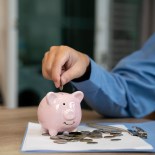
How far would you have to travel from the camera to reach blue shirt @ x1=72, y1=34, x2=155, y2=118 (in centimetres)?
83

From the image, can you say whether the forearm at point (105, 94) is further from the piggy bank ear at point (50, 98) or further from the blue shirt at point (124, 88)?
the piggy bank ear at point (50, 98)

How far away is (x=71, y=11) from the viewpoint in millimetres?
2746

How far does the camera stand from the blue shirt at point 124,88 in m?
0.83

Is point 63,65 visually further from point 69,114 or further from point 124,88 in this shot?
point 124,88

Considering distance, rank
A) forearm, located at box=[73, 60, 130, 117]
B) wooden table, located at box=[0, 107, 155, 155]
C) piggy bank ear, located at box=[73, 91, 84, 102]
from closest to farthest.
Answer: wooden table, located at box=[0, 107, 155, 155], piggy bank ear, located at box=[73, 91, 84, 102], forearm, located at box=[73, 60, 130, 117]

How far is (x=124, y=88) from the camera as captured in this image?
92cm

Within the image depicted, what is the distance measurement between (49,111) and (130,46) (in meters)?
2.39

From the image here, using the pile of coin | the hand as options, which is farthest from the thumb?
the pile of coin

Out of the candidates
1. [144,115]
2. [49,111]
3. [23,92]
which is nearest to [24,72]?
[23,92]

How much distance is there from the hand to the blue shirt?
2.3 inches

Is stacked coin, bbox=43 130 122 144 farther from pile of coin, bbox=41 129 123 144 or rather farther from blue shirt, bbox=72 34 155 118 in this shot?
blue shirt, bbox=72 34 155 118

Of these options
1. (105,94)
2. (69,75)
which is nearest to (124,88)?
(105,94)

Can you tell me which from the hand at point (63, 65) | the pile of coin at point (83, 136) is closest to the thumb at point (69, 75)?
the hand at point (63, 65)

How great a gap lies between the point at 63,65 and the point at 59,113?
4.8 inches
